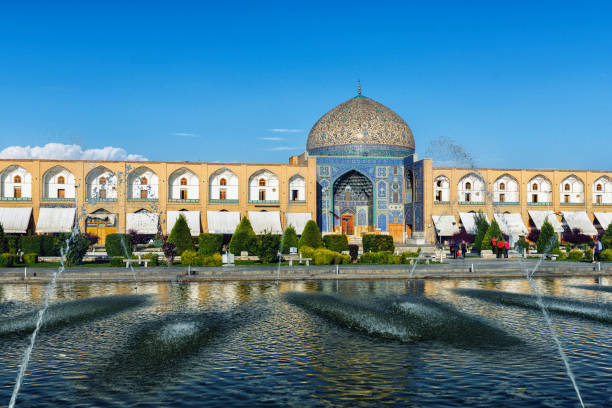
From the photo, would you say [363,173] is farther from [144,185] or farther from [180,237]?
[180,237]

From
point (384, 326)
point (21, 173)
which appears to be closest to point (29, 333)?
point (384, 326)

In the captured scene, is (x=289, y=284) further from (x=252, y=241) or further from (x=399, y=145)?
(x=399, y=145)

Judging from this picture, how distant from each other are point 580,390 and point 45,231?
1331 inches

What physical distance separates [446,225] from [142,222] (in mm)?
19895

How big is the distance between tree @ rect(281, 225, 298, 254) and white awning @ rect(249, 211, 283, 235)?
389 inches

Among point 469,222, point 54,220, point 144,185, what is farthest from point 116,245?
point 469,222

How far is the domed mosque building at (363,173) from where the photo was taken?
131 ft

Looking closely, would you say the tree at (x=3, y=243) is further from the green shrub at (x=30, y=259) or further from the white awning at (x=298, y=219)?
the white awning at (x=298, y=219)

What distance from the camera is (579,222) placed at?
39250 mm

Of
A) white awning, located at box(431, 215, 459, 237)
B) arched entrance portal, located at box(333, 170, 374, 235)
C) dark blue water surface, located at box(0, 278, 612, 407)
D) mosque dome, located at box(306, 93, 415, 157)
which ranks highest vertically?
mosque dome, located at box(306, 93, 415, 157)

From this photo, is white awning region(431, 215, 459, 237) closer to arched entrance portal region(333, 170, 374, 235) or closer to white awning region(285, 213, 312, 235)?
arched entrance portal region(333, 170, 374, 235)

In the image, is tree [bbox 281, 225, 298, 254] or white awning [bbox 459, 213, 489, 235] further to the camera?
white awning [bbox 459, 213, 489, 235]

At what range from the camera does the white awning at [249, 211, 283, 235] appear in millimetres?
36781

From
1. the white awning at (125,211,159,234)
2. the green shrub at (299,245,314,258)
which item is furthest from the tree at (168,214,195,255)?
the white awning at (125,211,159,234)
